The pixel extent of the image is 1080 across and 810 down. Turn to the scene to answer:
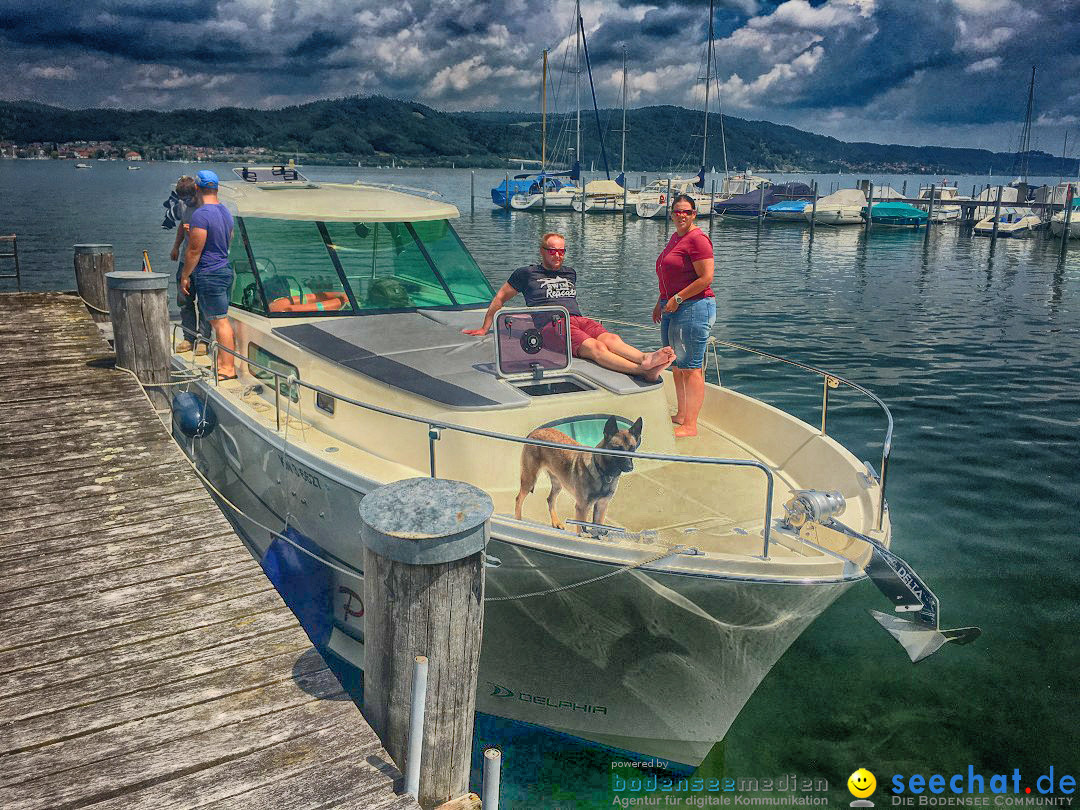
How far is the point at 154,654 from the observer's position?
3.72 meters

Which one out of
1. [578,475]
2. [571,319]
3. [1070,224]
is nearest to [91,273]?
[571,319]

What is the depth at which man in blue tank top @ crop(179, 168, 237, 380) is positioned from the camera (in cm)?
750

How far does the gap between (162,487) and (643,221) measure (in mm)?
51878

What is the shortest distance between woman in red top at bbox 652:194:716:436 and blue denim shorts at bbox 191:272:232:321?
3753 mm

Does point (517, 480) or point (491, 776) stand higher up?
point (517, 480)

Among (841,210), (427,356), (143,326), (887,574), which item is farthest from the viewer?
(841,210)

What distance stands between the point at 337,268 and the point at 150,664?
454 cm

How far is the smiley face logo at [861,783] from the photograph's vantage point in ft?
18.1

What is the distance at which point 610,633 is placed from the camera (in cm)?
498

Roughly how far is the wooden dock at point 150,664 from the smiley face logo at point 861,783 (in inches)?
142

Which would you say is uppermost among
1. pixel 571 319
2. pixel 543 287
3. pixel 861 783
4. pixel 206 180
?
pixel 206 180

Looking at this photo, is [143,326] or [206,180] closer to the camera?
[143,326]

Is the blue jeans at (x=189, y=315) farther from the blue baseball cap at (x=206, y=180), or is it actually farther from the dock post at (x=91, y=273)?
the dock post at (x=91, y=273)

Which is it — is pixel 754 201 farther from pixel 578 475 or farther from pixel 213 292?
pixel 578 475
